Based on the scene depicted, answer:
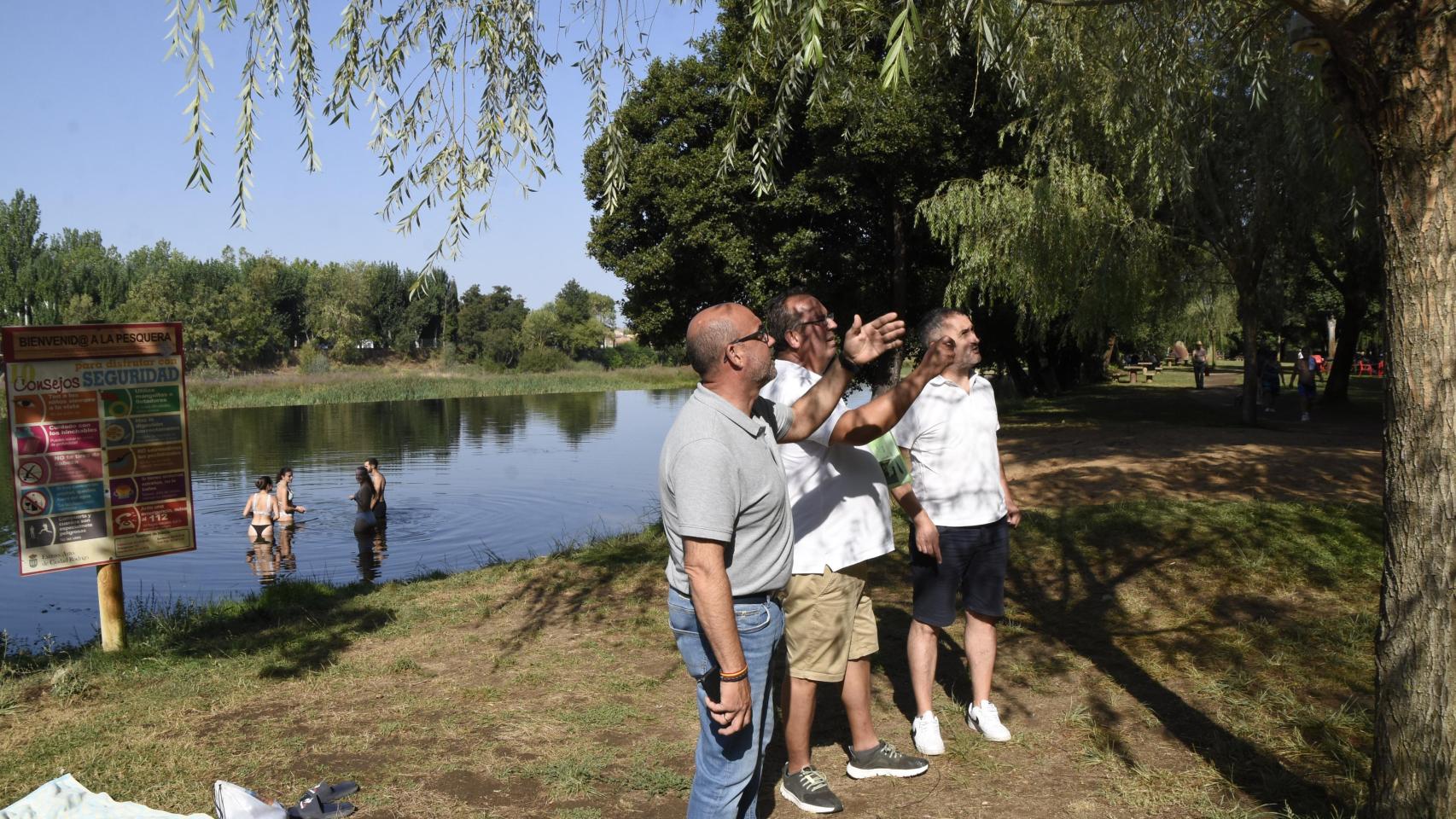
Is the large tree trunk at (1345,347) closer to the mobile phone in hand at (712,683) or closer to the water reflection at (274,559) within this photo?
the water reflection at (274,559)

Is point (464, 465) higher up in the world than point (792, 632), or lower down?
lower down

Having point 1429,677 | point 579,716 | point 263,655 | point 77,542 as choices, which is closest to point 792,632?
point 579,716

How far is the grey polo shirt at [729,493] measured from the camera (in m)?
2.91

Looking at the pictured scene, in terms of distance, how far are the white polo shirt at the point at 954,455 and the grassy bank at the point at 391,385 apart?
48.0m

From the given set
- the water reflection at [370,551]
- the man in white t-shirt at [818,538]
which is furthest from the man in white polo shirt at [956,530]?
the water reflection at [370,551]

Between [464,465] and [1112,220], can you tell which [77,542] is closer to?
[1112,220]

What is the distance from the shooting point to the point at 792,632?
3.88 metres

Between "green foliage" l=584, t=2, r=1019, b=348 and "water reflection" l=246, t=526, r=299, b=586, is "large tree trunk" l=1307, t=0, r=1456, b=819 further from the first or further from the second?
"green foliage" l=584, t=2, r=1019, b=348

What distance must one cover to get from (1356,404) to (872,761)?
911 inches

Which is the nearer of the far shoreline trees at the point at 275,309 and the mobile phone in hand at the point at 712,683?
the mobile phone in hand at the point at 712,683

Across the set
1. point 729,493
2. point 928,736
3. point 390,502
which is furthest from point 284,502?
point 729,493

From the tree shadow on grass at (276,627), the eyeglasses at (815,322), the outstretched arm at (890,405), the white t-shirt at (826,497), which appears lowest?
the tree shadow on grass at (276,627)

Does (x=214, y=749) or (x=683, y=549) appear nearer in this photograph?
(x=683, y=549)

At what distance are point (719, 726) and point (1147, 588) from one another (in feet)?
16.5
